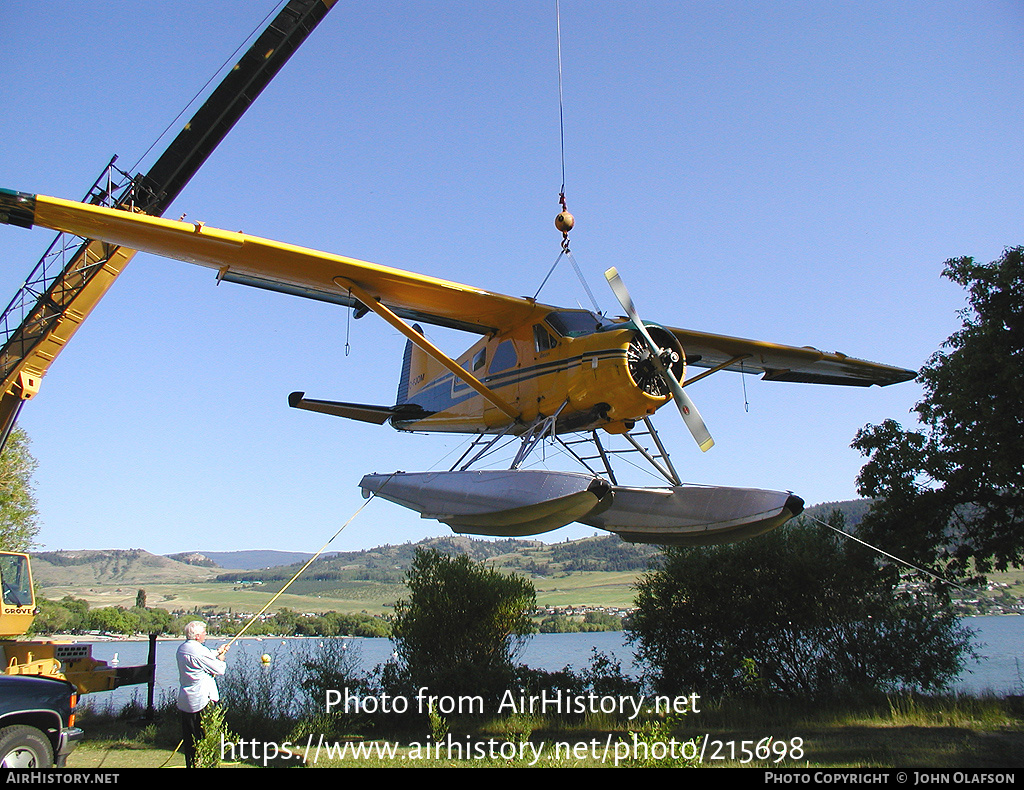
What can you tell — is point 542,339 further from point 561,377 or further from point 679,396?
point 679,396

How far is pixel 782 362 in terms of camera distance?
1139 cm

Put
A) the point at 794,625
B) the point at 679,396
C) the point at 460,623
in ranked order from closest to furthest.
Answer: the point at 679,396
the point at 794,625
the point at 460,623

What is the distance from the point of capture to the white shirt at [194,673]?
5395 mm

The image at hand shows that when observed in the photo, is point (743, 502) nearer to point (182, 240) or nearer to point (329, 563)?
point (182, 240)

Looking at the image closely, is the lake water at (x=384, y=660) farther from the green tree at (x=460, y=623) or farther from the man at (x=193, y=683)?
the man at (x=193, y=683)

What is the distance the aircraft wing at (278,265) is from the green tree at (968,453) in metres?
7.86

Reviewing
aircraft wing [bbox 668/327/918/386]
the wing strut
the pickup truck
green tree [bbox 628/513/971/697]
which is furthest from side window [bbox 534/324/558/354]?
green tree [bbox 628/513/971/697]

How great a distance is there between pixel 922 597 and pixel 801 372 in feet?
17.6

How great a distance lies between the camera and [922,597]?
12.6 m

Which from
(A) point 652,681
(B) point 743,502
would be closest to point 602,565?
(A) point 652,681

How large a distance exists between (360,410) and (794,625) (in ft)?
34.7

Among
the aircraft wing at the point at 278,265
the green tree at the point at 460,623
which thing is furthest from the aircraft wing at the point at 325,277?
the green tree at the point at 460,623

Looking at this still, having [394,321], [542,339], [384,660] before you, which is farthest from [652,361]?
[384,660]

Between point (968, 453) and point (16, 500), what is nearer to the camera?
point (968, 453)
